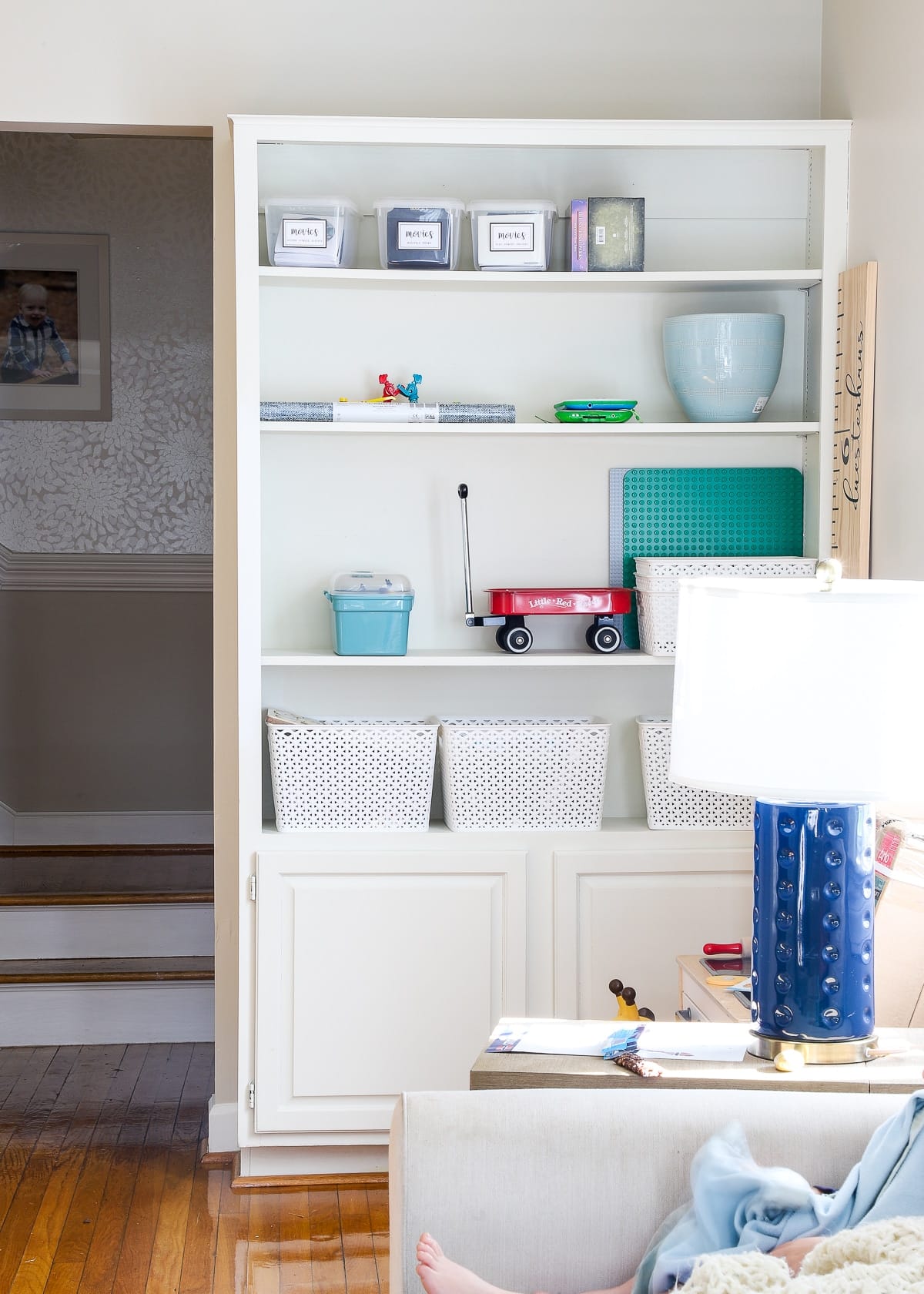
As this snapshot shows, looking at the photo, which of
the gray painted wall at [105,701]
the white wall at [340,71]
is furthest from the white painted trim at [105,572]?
the white wall at [340,71]

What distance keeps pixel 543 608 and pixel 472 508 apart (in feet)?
1.09

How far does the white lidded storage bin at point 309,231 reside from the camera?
270 centimetres

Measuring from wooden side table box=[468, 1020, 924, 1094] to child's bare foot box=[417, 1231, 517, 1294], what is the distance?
255 mm

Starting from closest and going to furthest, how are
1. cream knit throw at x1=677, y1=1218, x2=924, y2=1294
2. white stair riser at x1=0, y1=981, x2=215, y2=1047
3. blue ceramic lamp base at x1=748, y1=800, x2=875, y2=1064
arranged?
cream knit throw at x1=677, y1=1218, x2=924, y2=1294, blue ceramic lamp base at x1=748, y1=800, x2=875, y2=1064, white stair riser at x1=0, y1=981, x2=215, y2=1047

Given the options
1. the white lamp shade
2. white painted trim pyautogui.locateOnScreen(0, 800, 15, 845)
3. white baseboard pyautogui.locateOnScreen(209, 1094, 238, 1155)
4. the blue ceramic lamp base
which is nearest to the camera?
the white lamp shade

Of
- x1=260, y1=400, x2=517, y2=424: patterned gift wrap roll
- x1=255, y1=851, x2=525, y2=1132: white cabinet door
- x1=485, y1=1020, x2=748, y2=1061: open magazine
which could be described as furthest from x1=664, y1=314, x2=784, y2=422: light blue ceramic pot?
x1=485, y1=1020, x2=748, y2=1061: open magazine

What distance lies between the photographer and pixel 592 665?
2.88 meters

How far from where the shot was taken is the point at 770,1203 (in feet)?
4.43

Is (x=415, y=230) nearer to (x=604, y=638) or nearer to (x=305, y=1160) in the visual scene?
(x=604, y=638)

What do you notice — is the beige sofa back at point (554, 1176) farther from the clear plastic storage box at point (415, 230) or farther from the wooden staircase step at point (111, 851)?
the wooden staircase step at point (111, 851)

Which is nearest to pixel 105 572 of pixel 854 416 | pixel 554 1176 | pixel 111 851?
pixel 111 851

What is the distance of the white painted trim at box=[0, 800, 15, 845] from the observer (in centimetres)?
458

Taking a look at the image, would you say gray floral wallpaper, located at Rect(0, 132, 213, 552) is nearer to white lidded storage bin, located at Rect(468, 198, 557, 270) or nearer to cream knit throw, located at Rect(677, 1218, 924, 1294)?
white lidded storage bin, located at Rect(468, 198, 557, 270)

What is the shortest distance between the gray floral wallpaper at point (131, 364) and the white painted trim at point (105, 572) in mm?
34
